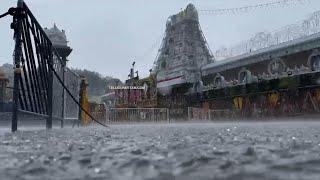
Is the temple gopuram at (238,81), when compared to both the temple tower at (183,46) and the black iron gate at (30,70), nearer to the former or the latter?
the temple tower at (183,46)

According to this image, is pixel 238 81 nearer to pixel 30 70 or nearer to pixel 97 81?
pixel 30 70

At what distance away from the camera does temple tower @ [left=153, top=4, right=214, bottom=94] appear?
182 ft

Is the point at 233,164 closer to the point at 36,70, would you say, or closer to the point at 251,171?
the point at 251,171

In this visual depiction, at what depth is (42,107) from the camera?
786 cm

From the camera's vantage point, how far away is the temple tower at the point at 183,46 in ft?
182

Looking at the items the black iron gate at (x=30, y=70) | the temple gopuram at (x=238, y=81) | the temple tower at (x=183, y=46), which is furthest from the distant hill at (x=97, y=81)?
the black iron gate at (x=30, y=70)

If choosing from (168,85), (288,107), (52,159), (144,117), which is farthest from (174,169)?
(168,85)

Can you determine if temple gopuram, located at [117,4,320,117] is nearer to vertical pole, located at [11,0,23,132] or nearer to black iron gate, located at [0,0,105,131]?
black iron gate, located at [0,0,105,131]

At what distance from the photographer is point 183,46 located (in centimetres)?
5881

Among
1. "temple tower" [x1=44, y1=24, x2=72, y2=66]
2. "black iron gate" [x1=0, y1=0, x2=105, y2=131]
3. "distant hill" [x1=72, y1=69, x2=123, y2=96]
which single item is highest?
"distant hill" [x1=72, y1=69, x2=123, y2=96]

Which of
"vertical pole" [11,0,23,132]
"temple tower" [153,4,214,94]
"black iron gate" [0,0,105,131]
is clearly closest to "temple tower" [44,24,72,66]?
"black iron gate" [0,0,105,131]

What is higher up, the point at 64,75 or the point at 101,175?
the point at 64,75

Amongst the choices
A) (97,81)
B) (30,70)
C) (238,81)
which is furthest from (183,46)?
(97,81)

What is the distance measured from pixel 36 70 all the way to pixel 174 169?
5.91 metres
